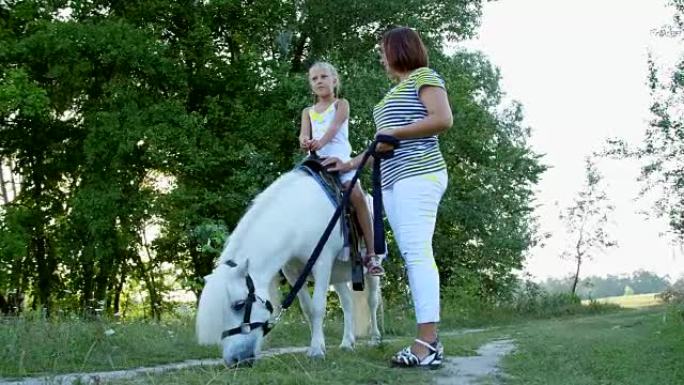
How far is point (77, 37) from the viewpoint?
17312 millimetres

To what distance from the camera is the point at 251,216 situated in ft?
14.9

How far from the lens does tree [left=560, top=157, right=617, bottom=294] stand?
30.5 meters

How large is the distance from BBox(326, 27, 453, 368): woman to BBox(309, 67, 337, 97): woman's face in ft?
2.96

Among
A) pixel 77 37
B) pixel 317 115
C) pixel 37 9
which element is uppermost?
pixel 37 9

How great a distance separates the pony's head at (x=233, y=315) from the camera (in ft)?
13.1

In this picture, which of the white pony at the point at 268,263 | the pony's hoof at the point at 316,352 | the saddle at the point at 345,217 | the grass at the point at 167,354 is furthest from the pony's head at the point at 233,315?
the saddle at the point at 345,217

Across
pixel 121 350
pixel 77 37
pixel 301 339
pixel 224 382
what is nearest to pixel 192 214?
pixel 77 37

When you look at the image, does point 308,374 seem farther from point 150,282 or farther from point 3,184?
point 150,282

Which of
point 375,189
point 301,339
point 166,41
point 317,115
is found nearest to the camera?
point 375,189

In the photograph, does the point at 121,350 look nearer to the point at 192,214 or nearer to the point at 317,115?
the point at 317,115

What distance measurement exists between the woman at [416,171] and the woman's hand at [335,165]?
69 cm

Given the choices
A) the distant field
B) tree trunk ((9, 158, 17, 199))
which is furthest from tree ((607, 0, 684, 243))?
tree trunk ((9, 158, 17, 199))

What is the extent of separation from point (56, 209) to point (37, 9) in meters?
5.51

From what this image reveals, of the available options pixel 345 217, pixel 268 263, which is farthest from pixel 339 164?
pixel 268 263
